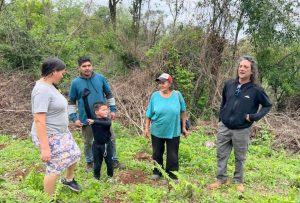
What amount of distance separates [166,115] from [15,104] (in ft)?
22.8

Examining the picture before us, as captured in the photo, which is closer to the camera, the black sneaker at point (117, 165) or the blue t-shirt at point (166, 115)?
the blue t-shirt at point (166, 115)

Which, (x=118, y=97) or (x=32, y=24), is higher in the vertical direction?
(x=32, y=24)

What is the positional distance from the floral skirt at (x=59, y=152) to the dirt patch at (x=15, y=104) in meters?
5.42

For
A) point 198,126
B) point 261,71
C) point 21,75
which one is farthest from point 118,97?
point 261,71

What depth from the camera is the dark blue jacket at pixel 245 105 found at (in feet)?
17.7

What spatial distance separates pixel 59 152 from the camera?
4691 mm

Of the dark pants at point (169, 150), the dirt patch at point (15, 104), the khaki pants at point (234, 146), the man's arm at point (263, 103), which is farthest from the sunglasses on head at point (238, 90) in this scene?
the dirt patch at point (15, 104)

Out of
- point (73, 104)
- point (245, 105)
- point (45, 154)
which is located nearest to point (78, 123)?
point (73, 104)

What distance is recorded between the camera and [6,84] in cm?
1203

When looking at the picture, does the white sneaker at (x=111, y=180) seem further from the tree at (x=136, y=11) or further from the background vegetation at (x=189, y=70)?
the tree at (x=136, y=11)

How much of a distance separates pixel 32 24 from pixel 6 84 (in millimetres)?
6011

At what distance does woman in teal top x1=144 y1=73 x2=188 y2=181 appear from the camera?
5.73m

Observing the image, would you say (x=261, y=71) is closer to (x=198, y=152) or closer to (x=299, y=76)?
(x=299, y=76)

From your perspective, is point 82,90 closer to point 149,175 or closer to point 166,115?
point 166,115
